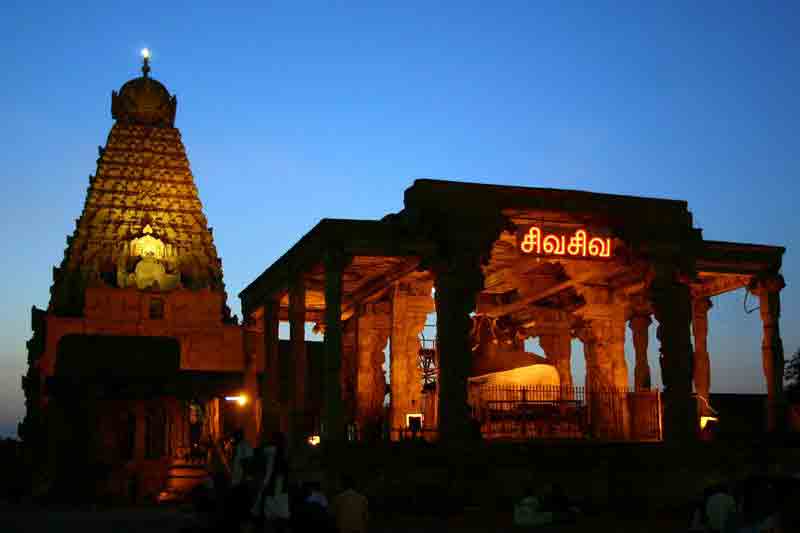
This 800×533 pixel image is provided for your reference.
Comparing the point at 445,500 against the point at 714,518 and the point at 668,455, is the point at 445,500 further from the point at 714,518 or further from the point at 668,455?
the point at 714,518

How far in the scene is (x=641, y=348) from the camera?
108ft

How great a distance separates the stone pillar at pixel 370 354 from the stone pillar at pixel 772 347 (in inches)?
410

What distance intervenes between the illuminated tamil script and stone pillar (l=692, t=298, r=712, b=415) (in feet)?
18.8

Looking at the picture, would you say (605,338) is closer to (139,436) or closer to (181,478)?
(181,478)

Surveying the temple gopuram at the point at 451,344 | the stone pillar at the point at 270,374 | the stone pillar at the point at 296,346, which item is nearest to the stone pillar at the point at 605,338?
the temple gopuram at the point at 451,344

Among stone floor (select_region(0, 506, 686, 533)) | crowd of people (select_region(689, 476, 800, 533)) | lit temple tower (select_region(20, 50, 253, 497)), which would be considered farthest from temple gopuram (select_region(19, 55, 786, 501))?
crowd of people (select_region(689, 476, 800, 533))

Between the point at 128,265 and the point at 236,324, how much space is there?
635cm

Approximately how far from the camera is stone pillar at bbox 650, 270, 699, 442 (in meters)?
25.6

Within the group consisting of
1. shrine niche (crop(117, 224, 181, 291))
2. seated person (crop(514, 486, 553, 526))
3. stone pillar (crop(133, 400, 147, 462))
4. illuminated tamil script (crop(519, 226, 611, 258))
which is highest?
shrine niche (crop(117, 224, 181, 291))

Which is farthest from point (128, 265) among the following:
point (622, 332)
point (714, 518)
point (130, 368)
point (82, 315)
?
point (714, 518)

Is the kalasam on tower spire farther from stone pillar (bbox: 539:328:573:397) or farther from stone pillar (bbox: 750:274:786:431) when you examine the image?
stone pillar (bbox: 750:274:786:431)

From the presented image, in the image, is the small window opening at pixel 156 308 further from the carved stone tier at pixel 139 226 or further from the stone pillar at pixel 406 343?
the stone pillar at pixel 406 343

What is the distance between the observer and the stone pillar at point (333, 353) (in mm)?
24109

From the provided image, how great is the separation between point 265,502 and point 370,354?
1842cm
